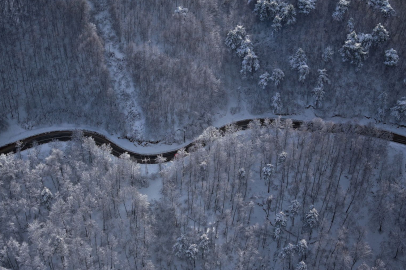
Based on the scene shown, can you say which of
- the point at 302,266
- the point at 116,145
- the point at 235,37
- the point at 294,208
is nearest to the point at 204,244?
the point at 302,266

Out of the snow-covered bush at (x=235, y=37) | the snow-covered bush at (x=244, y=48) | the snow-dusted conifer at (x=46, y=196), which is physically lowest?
the snow-dusted conifer at (x=46, y=196)

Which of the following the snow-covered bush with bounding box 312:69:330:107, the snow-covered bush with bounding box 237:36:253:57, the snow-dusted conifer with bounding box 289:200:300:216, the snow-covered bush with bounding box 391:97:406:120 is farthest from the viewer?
the snow-covered bush with bounding box 237:36:253:57

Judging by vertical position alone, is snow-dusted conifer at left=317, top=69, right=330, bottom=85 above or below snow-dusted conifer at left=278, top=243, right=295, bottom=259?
above

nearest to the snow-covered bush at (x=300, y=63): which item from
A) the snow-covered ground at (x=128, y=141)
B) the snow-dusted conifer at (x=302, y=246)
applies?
the snow-covered ground at (x=128, y=141)

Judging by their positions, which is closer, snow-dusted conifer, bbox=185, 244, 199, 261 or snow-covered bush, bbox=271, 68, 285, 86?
snow-dusted conifer, bbox=185, 244, 199, 261

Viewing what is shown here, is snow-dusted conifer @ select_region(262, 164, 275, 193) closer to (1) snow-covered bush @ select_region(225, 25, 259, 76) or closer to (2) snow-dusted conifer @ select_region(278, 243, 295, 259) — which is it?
(2) snow-dusted conifer @ select_region(278, 243, 295, 259)

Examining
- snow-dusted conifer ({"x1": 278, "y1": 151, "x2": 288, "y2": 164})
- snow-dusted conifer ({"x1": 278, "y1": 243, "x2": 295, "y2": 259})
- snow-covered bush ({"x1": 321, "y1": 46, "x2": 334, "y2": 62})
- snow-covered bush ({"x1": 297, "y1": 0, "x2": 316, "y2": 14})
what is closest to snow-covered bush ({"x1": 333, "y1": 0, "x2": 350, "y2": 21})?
snow-covered bush ({"x1": 297, "y1": 0, "x2": 316, "y2": 14})

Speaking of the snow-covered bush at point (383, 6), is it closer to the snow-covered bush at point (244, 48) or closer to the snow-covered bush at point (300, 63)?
the snow-covered bush at point (300, 63)
